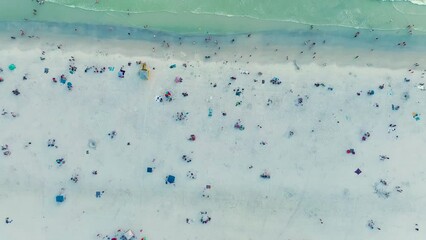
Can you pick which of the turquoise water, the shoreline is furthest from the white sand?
the turquoise water

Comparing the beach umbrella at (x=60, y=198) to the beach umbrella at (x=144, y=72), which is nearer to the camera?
the beach umbrella at (x=60, y=198)

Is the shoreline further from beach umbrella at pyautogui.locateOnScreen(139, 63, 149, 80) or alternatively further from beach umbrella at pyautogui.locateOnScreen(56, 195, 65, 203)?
beach umbrella at pyautogui.locateOnScreen(56, 195, 65, 203)

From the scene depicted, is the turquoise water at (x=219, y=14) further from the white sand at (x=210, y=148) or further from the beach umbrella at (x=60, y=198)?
the beach umbrella at (x=60, y=198)

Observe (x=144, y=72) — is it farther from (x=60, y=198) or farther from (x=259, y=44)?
(x=60, y=198)

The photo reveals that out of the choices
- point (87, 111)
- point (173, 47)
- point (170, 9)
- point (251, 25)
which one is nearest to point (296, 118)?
point (251, 25)

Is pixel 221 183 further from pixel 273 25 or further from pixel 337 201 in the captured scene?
pixel 273 25

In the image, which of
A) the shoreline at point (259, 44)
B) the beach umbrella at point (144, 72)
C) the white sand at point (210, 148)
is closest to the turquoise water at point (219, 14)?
the shoreline at point (259, 44)
